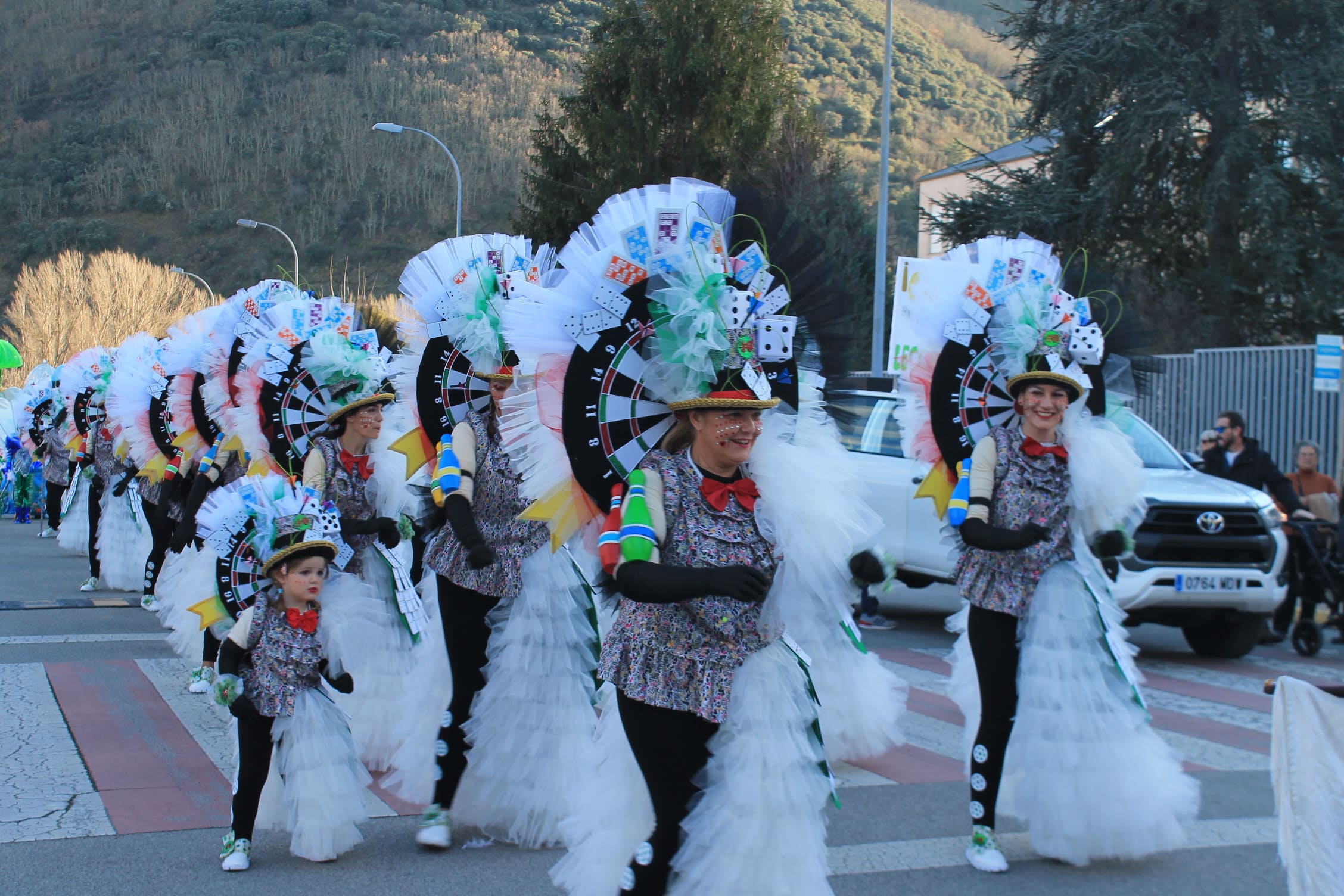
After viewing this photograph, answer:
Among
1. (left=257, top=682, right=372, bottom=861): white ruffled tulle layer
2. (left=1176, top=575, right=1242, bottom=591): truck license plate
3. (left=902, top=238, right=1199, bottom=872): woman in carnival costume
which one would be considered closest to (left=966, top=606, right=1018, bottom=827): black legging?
(left=902, top=238, right=1199, bottom=872): woman in carnival costume

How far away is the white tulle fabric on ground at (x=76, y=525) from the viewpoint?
17.5 meters

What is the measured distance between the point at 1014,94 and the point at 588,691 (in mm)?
24240

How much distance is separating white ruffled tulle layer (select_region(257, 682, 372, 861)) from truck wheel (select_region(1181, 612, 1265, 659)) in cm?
769

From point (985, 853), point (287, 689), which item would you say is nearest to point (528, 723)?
point (287, 689)

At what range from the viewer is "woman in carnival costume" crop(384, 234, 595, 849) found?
5312 millimetres

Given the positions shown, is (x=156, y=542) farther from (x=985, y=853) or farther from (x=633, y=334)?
(x=633, y=334)

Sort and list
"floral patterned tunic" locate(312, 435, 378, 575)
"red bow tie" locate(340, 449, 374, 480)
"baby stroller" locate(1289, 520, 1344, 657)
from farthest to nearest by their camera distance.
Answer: "baby stroller" locate(1289, 520, 1344, 657)
"red bow tie" locate(340, 449, 374, 480)
"floral patterned tunic" locate(312, 435, 378, 575)

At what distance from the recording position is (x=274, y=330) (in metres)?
7.23

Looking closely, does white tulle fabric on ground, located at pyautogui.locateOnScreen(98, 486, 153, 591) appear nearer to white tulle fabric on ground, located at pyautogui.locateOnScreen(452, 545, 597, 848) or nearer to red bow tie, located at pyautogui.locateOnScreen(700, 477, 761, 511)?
white tulle fabric on ground, located at pyautogui.locateOnScreen(452, 545, 597, 848)

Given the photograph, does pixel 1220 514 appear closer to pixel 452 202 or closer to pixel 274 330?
pixel 274 330

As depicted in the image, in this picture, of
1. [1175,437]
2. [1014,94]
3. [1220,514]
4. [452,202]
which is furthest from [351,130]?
[1220,514]

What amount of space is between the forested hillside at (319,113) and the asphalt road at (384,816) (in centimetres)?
5449

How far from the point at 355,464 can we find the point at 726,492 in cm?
341

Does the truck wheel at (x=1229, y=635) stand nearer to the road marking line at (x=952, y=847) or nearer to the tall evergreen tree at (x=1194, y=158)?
the road marking line at (x=952, y=847)
